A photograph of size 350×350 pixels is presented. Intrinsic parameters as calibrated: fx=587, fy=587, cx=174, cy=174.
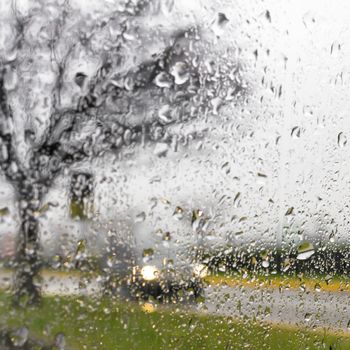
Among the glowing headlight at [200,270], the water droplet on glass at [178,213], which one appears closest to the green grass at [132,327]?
the glowing headlight at [200,270]

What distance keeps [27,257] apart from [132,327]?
1.33 feet

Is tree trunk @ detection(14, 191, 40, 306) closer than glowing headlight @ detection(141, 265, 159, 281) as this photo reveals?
Yes

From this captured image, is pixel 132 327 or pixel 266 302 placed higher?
pixel 132 327

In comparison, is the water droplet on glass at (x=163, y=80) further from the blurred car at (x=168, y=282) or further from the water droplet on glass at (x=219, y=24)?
the blurred car at (x=168, y=282)

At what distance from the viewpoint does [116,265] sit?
57.6 inches

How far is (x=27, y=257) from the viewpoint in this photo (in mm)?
1247

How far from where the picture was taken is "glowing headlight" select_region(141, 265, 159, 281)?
1543mm

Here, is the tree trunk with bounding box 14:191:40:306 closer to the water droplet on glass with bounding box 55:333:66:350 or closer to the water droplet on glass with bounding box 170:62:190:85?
the water droplet on glass with bounding box 55:333:66:350

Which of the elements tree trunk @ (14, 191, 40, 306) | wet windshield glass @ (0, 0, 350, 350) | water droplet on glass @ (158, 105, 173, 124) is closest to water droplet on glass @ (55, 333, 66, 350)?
wet windshield glass @ (0, 0, 350, 350)

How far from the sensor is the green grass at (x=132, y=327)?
→ 1279 mm

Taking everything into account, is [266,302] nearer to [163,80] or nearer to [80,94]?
[163,80]

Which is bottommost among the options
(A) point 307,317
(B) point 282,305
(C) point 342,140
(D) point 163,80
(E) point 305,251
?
(A) point 307,317

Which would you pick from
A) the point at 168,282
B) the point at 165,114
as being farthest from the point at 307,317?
the point at 165,114

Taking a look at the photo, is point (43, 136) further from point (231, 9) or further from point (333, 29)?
point (333, 29)
